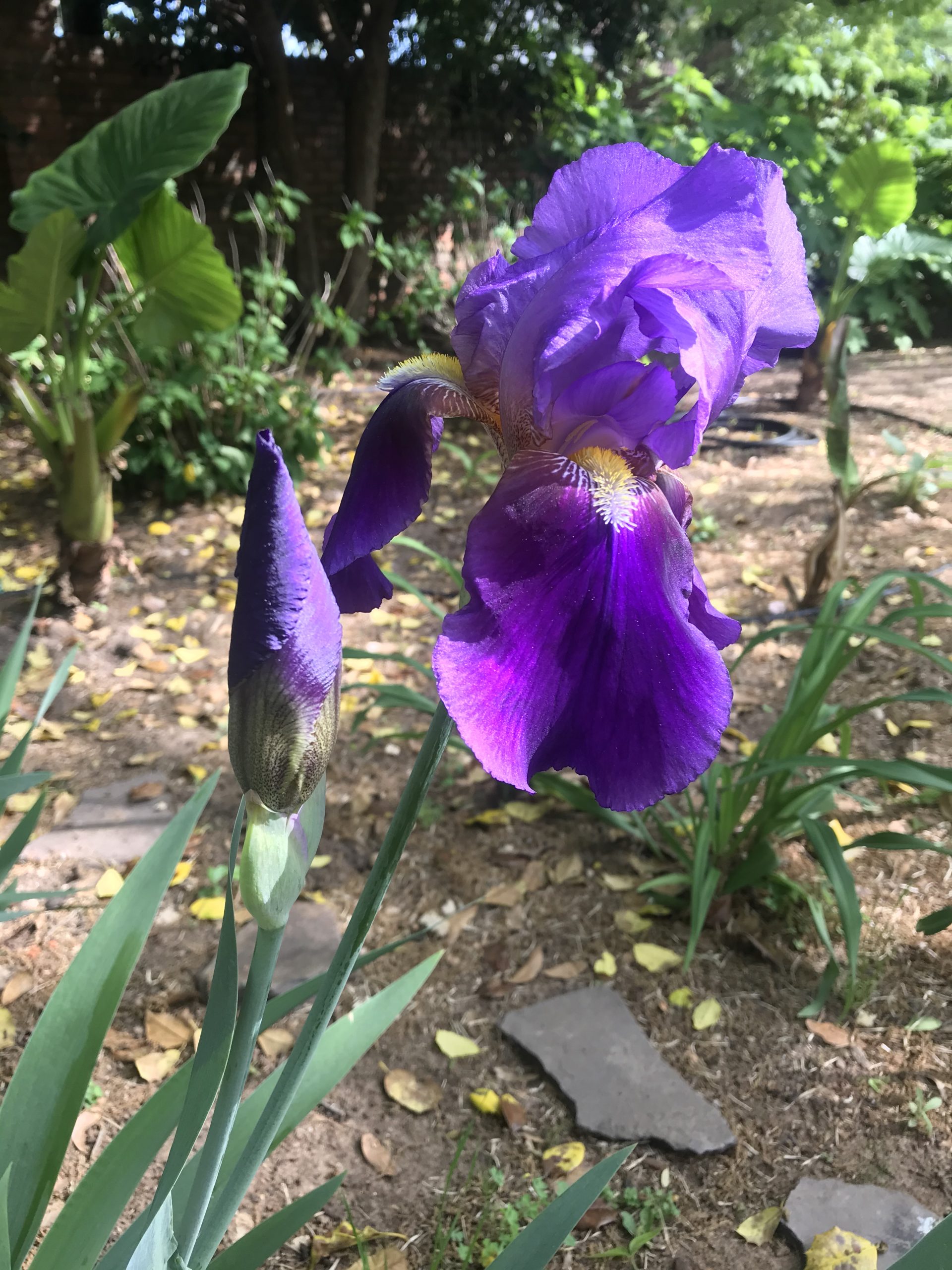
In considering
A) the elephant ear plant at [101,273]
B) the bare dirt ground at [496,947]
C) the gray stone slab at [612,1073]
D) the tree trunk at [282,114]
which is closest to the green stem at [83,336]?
the elephant ear plant at [101,273]

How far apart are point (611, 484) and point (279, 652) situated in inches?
11.1

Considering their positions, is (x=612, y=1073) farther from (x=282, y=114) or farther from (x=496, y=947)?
(x=282, y=114)

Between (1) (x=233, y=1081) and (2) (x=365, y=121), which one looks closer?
(1) (x=233, y=1081)

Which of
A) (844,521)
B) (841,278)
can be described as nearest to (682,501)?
(844,521)

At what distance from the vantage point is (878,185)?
9.32 feet

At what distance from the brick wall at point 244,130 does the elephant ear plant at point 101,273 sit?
235 cm

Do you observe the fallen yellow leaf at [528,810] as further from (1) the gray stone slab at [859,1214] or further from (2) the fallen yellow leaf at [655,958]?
(1) the gray stone slab at [859,1214]

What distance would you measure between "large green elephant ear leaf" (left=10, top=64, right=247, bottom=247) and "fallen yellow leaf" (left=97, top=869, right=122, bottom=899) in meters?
2.04

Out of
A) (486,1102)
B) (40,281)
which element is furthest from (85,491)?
(486,1102)

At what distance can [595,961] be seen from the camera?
1837 millimetres

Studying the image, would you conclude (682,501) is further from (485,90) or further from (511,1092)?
(485,90)

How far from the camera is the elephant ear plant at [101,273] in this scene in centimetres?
272

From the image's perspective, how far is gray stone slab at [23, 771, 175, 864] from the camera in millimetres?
2092

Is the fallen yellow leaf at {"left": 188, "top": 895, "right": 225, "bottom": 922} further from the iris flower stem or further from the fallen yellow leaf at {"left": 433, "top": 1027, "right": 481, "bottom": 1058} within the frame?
the iris flower stem
